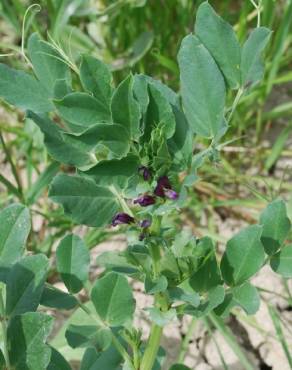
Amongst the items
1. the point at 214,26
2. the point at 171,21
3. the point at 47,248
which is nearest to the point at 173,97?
the point at 214,26

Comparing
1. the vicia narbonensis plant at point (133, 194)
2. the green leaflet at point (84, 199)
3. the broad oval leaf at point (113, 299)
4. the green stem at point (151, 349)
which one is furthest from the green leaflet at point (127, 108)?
the green stem at point (151, 349)

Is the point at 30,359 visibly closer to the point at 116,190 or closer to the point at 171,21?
the point at 116,190

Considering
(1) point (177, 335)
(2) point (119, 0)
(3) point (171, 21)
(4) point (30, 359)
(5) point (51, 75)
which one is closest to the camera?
(4) point (30, 359)

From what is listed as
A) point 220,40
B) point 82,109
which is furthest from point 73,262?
point 220,40

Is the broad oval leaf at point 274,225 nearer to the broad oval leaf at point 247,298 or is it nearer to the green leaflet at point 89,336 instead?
the broad oval leaf at point 247,298

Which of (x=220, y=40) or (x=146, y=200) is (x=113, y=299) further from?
(x=220, y=40)

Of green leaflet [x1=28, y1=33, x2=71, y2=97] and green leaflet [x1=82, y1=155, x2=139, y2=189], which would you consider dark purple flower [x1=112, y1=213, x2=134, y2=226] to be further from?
green leaflet [x1=28, y1=33, x2=71, y2=97]
